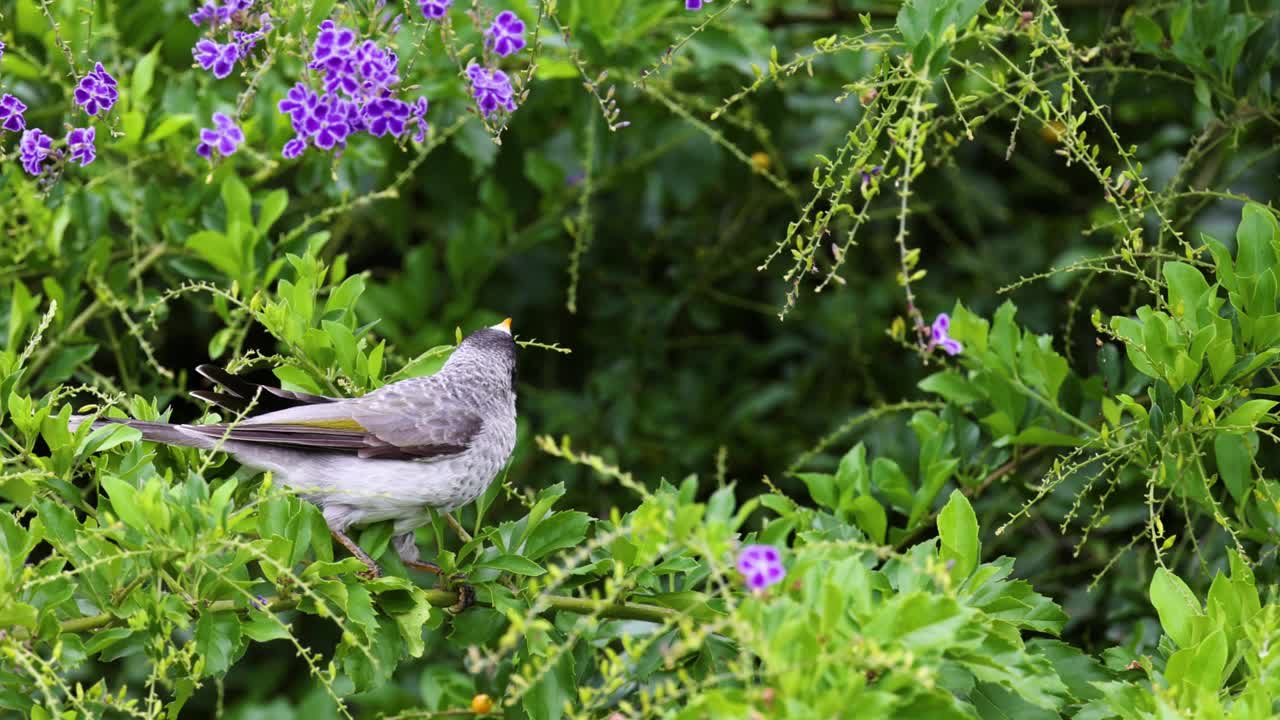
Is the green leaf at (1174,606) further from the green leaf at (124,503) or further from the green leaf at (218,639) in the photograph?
the green leaf at (124,503)

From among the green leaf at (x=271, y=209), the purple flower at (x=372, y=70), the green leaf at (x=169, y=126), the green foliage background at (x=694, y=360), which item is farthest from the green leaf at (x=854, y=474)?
the green leaf at (x=169, y=126)

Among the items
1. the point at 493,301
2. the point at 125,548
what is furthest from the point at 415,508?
the point at 493,301

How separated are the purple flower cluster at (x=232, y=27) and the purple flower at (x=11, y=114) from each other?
13.6 inches

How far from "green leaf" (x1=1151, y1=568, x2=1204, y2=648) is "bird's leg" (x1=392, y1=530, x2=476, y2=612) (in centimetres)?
120

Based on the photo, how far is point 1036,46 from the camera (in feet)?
8.70

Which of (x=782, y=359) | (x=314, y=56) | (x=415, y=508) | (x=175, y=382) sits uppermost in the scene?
(x=314, y=56)

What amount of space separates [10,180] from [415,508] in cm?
132

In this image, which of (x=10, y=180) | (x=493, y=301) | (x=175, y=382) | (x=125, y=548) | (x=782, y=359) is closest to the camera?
(x=125, y=548)

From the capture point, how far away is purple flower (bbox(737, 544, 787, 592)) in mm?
1883

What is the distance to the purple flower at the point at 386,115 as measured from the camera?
9.04ft

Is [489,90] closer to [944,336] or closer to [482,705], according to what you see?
[944,336]

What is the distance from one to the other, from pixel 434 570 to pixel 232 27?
1.12 m

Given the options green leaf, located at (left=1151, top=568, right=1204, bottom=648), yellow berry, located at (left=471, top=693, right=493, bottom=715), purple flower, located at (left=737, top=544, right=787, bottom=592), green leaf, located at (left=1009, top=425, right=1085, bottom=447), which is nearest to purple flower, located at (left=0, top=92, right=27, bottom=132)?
yellow berry, located at (left=471, top=693, right=493, bottom=715)

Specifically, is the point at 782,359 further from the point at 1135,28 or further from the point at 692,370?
the point at 1135,28
